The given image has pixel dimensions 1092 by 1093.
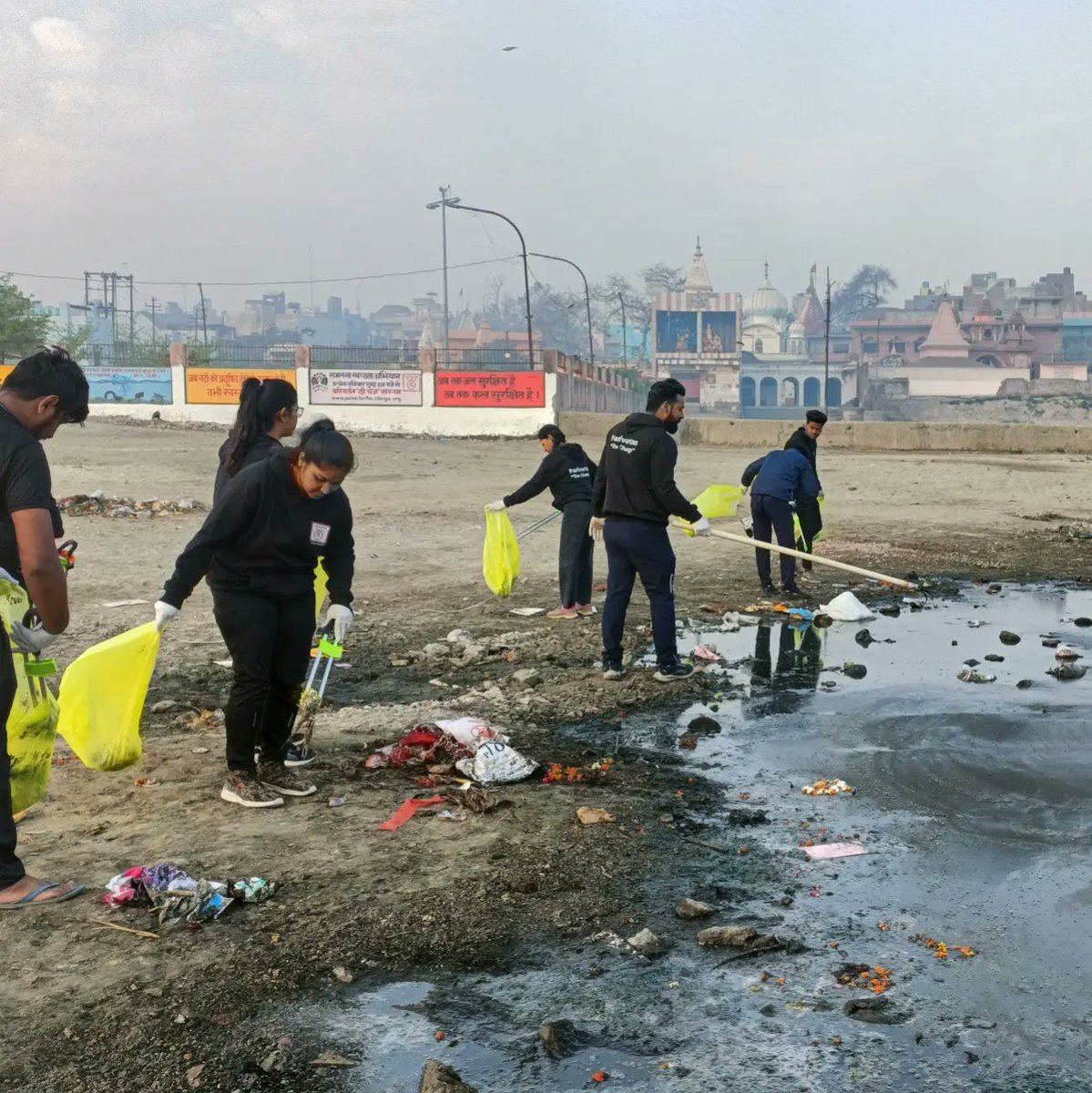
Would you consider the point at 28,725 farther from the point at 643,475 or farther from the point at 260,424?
the point at 643,475

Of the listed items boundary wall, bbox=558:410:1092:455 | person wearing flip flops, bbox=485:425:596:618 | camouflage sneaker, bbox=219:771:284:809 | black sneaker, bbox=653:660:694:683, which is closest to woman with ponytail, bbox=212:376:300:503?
camouflage sneaker, bbox=219:771:284:809

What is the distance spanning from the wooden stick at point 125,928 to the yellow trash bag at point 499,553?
550 cm

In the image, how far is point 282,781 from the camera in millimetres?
5062

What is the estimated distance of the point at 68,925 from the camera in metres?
3.77

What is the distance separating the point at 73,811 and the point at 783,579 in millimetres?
6658

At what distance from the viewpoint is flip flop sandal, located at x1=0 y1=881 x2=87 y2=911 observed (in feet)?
12.7

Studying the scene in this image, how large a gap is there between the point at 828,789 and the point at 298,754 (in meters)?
2.36

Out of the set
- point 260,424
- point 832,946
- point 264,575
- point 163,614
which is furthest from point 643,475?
point 832,946

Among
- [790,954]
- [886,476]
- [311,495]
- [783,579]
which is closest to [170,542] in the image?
[783,579]

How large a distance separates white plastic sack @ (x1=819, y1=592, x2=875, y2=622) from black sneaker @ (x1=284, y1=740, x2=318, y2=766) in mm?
4999

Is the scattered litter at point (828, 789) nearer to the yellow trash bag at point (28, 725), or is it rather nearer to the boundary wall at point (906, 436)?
the yellow trash bag at point (28, 725)

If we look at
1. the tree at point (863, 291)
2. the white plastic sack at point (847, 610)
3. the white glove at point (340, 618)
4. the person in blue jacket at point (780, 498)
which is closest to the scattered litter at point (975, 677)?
the white plastic sack at point (847, 610)

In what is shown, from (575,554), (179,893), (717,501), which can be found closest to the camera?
(179,893)

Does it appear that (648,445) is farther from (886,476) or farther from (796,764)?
(886,476)
